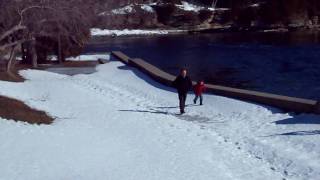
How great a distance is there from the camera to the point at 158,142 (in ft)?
54.2

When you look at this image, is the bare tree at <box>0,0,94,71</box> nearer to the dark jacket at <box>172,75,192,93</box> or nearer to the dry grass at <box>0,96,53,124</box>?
the dry grass at <box>0,96,53,124</box>

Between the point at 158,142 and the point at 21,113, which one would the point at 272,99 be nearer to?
the point at 158,142

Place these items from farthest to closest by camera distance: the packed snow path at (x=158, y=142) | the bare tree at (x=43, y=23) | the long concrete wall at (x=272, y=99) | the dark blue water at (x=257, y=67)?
the dark blue water at (x=257, y=67), the bare tree at (x=43, y=23), the long concrete wall at (x=272, y=99), the packed snow path at (x=158, y=142)

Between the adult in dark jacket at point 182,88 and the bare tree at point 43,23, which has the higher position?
the bare tree at point 43,23

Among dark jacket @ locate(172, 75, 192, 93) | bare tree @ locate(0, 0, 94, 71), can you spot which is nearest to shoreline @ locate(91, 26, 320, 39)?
bare tree @ locate(0, 0, 94, 71)

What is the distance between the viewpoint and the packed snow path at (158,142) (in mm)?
13656

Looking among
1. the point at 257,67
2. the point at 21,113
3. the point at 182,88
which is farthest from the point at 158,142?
the point at 257,67

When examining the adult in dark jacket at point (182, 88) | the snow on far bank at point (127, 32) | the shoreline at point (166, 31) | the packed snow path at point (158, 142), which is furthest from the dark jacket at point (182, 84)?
the snow on far bank at point (127, 32)

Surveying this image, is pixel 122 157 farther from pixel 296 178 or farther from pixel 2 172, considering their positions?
pixel 296 178

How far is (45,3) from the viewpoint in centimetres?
2620

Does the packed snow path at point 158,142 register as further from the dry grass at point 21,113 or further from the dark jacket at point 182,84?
the dark jacket at point 182,84

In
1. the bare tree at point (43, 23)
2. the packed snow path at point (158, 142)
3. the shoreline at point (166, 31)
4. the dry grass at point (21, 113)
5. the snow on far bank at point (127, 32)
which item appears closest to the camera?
the packed snow path at point (158, 142)

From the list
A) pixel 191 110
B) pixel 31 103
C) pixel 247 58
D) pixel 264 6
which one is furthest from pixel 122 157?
pixel 264 6

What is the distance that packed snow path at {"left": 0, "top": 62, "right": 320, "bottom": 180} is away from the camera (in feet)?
44.8
